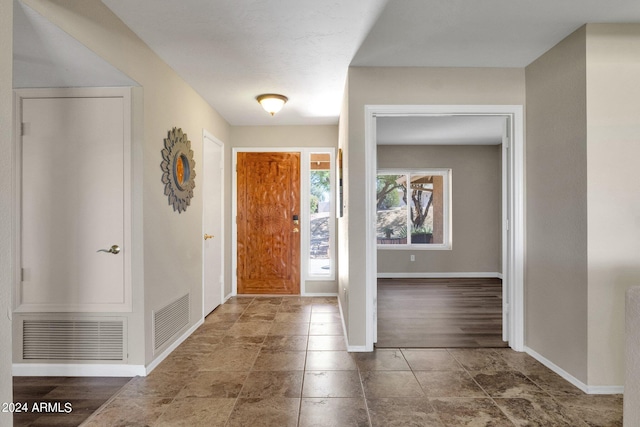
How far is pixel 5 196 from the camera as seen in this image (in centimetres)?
144

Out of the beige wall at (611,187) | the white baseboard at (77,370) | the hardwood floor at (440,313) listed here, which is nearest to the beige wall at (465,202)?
the hardwood floor at (440,313)

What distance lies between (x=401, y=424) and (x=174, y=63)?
3.11m

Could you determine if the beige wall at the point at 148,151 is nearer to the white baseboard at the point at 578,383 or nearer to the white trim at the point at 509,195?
the white trim at the point at 509,195

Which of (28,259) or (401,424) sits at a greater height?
(28,259)

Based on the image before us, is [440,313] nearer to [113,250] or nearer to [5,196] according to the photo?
[113,250]

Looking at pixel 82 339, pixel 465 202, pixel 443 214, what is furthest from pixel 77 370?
pixel 465 202

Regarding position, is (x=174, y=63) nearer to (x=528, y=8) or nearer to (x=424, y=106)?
(x=424, y=106)

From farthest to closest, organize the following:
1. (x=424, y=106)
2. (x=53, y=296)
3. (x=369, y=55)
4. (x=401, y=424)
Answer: (x=424, y=106) < (x=369, y=55) < (x=53, y=296) < (x=401, y=424)

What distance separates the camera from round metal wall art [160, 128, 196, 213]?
2902 mm

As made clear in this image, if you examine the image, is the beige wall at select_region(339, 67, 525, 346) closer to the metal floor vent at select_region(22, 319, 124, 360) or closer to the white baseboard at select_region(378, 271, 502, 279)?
the metal floor vent at select_region(22, 319, 124, 360)

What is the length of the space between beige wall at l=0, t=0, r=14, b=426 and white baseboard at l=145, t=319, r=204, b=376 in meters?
1.16

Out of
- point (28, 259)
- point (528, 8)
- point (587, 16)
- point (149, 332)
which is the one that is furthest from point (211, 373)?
point (587, 16)

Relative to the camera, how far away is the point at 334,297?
16.0 ft

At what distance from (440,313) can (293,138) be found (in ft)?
9.92
